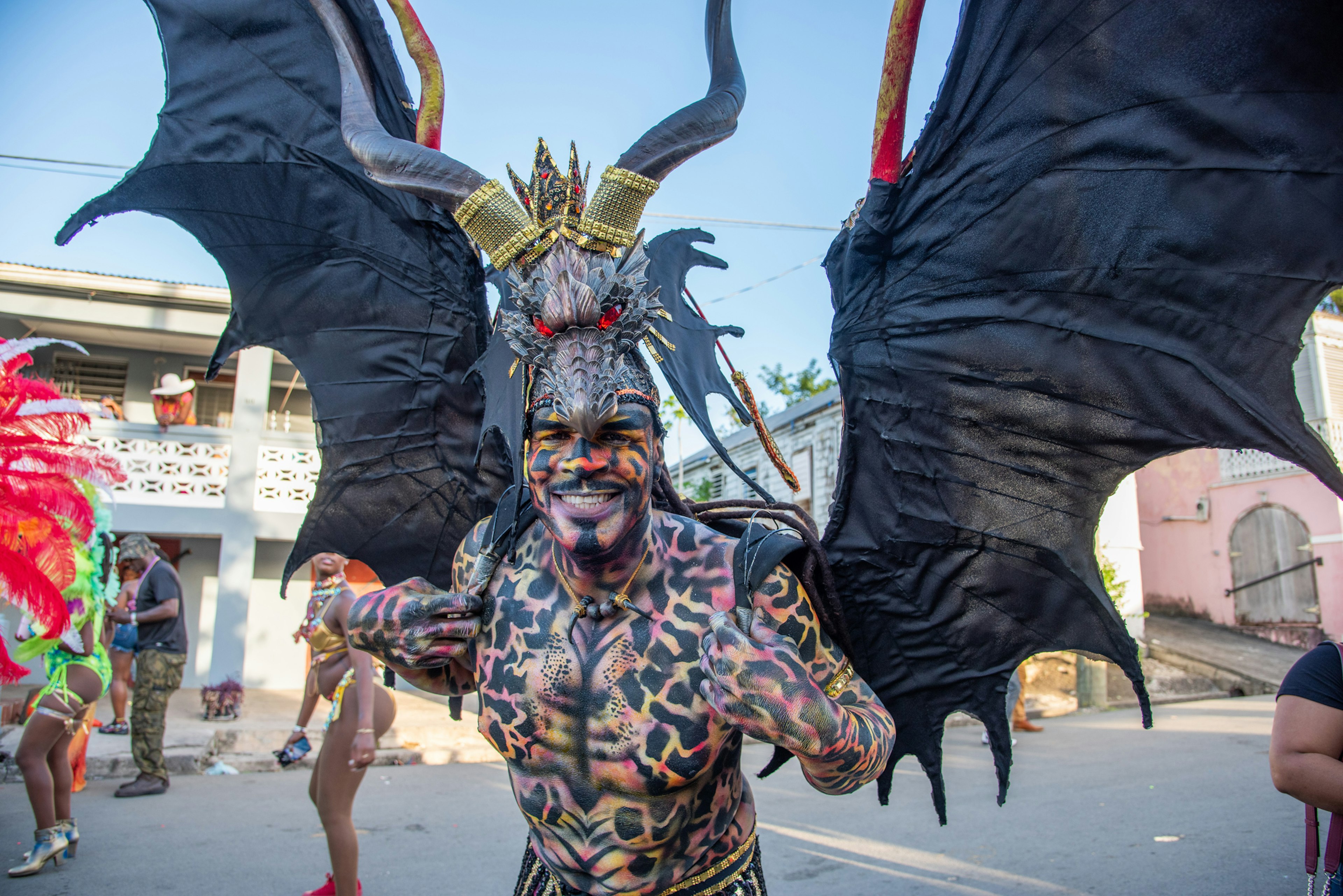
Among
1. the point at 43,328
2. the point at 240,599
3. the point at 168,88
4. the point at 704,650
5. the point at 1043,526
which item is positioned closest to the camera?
the point at 704,650

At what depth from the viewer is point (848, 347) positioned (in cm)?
223

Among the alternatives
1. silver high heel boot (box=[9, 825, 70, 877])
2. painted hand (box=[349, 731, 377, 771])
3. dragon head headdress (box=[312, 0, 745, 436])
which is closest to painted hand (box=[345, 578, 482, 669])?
dragon head headdress (box=[312, 0, 745, 436])

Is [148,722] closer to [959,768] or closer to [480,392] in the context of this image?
[480,392]

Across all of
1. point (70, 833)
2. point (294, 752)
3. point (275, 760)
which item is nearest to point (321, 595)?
point (294, 752)

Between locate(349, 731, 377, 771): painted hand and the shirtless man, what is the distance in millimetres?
2440

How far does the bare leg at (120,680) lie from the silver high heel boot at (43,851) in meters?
3.66

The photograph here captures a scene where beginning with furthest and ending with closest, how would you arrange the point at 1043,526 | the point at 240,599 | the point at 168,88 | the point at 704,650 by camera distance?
1. the point at 240,599
2. the point at 168,88
3. the point at 1043,526
4. the point at 704,650

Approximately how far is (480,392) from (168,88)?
1.30 metres

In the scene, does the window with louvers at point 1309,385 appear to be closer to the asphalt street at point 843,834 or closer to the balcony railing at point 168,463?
the asphalt street at point 843,834

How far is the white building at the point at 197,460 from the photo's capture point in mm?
12914

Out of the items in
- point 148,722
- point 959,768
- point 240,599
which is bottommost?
point 959,768

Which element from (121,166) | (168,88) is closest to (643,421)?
(168,88)

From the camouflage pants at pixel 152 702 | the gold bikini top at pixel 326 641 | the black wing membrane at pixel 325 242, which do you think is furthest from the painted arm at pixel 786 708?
the camouflage pants at pixel 152 702

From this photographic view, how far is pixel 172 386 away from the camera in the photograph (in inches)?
527
